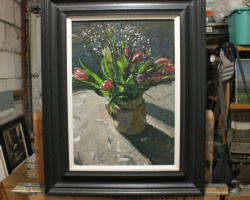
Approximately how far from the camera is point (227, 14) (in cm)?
198

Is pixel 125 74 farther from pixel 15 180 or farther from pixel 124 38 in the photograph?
pixel 15 180

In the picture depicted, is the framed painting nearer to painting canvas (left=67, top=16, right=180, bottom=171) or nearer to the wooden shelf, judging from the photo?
painting canvas (left=67, top=16, right=180, bottom=171)

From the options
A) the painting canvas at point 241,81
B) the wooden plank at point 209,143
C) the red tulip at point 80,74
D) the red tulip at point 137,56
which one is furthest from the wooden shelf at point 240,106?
the red tulip at point 80,74

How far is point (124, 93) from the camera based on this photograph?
38.5 inches

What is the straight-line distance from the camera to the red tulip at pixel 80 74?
96 cm

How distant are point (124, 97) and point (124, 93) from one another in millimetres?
15

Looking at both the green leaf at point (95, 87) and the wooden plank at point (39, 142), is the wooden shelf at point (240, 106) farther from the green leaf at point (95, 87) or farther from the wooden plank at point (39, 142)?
the wooden plank at point (39, 142)

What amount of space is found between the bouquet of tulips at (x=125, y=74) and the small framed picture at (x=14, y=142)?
849 millimetres

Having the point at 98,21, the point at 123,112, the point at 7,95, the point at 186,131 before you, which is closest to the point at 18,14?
the point at 7,95

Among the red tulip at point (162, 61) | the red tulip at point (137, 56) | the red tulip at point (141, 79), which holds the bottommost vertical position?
the red tulip at point (141, 79)

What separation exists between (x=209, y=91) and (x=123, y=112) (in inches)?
55.0

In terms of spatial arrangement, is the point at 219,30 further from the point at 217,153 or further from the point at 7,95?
the point at 7,95

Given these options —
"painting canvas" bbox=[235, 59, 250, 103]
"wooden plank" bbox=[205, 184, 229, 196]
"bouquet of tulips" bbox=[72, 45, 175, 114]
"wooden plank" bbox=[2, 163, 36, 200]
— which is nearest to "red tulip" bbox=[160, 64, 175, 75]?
"bouquet of tulips" bbox=[72, 45, 175, 114]

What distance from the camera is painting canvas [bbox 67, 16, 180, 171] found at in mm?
955
